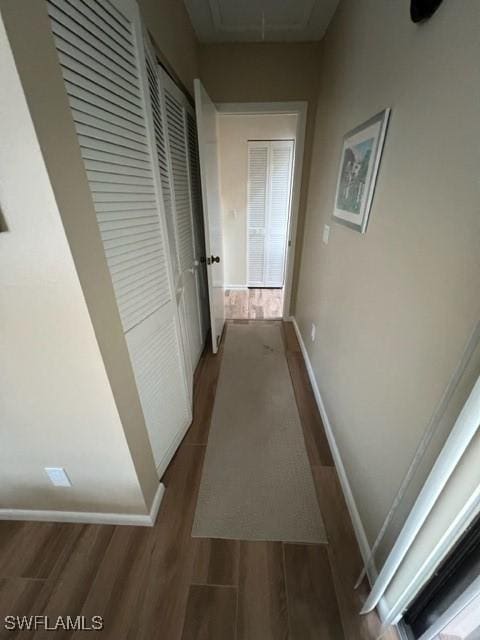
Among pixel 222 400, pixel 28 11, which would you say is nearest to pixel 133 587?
pixel 222 400

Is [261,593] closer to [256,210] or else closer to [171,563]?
[171,563]

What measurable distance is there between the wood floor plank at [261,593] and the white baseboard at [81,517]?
A: 472 millimetres

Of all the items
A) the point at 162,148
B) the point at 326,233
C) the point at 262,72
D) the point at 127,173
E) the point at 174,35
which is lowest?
the point at 326,233

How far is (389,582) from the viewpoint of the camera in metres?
0.82

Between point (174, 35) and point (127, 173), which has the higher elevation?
point (174, 35)

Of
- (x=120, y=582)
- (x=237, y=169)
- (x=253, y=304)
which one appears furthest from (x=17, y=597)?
(x=237, y=169)

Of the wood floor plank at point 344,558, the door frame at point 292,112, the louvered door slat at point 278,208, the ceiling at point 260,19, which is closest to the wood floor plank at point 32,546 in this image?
the wood floor plank at point 344,558

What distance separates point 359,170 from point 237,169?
264cm

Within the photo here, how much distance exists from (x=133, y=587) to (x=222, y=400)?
106cm

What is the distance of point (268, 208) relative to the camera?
3.61 metres

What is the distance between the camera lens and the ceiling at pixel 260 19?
1.62 metres

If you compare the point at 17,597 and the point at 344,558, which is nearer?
the point at 17,597

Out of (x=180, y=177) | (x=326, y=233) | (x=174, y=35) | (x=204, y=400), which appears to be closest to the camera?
(x=174, y=35)

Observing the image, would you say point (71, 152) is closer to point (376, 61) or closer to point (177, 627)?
point (376, 61)
